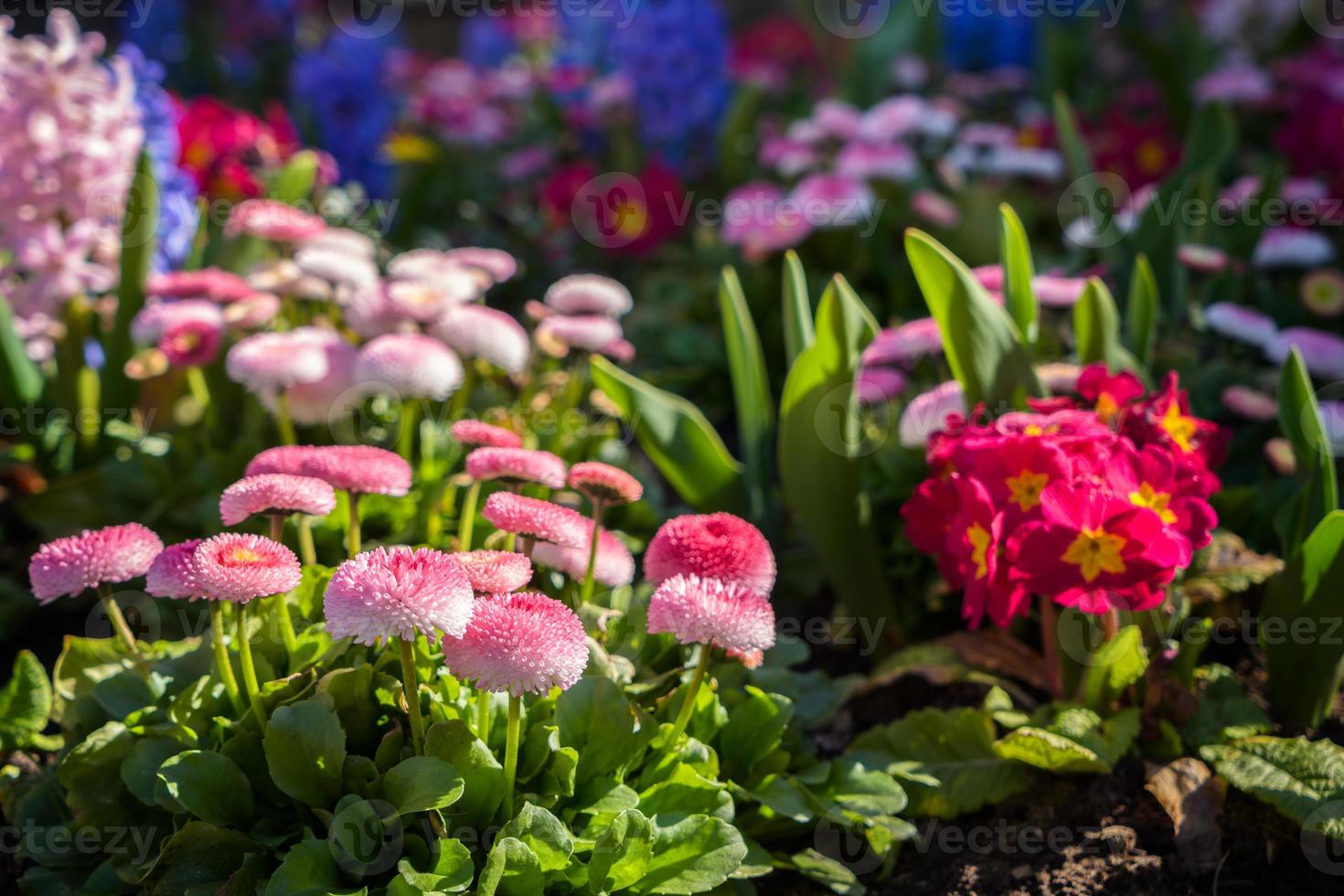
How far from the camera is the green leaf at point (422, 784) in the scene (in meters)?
1.14

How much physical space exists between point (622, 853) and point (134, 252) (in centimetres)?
156

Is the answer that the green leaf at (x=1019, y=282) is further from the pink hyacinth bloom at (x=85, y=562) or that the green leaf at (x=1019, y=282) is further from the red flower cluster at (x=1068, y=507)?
the pink hyacinth bloom at (x=85, y=562)

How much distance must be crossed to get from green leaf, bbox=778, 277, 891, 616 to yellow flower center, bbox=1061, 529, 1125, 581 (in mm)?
485

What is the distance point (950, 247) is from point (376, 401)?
1807 millimetres

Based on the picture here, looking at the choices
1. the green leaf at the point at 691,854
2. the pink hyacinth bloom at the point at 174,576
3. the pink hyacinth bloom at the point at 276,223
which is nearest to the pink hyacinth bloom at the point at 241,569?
the pink hyacinth bloom at the point at 174,576

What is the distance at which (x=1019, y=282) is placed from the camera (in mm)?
1809

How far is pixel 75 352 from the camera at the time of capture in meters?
2.24

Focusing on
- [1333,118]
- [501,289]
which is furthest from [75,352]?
[1333,118]

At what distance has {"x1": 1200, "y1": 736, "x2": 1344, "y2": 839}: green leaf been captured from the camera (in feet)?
4.42

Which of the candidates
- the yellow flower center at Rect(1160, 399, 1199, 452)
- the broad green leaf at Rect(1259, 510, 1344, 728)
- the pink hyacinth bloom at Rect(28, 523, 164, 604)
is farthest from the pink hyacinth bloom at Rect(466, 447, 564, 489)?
the broad green leaf at Rect(1259, 510, 1344, 728)

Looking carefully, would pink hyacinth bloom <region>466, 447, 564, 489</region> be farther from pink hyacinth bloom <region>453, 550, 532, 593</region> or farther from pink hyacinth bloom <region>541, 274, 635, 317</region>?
pink hyacinth bloom <region>541, 274, 635, 317</region>

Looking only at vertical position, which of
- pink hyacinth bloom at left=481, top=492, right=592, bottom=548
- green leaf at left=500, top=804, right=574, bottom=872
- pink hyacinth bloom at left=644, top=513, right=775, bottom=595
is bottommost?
green leaf at left=500, top=804, right=574, bottom=872

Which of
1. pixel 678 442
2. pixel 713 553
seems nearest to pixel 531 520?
pixel 713 553

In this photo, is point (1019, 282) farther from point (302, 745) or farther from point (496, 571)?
point (302, 745)
